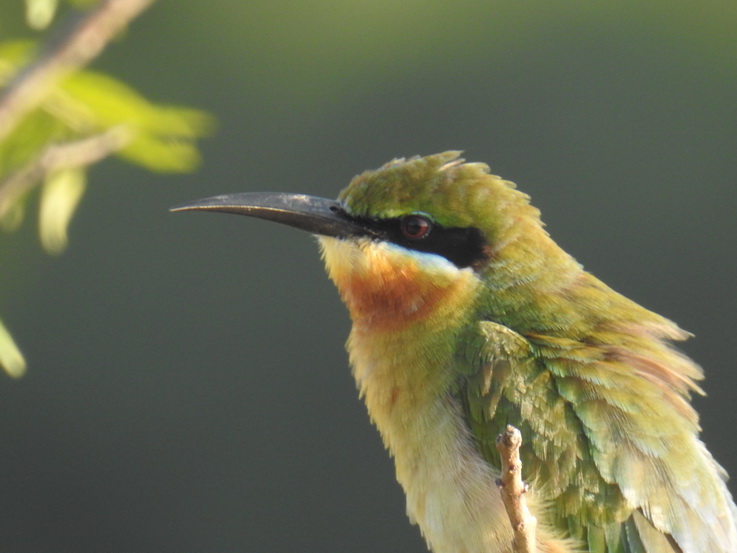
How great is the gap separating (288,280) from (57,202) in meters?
3.36

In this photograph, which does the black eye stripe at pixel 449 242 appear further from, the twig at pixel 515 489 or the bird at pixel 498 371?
the twig at pixel 515 489

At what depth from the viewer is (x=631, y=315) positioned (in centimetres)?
217

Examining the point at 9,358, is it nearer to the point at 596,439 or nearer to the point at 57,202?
the point at 57,202

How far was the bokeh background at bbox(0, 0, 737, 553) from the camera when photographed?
462 centimetres

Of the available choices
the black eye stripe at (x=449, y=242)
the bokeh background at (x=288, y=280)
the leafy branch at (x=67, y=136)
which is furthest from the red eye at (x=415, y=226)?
the bokeh background at (x=288, y=280)

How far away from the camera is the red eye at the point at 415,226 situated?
7.26ft

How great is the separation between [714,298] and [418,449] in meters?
2.92

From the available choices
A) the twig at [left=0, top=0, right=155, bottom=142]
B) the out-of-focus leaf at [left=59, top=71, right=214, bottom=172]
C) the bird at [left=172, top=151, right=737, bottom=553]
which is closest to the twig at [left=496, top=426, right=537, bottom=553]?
the bird at [left=172, top=151, right=737, bottom=553]

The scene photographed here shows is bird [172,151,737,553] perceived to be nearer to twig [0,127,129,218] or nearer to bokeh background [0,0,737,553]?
twig [0,127,129,218]

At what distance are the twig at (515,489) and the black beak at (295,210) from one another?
2.79ft

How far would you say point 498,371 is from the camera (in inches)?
78.5

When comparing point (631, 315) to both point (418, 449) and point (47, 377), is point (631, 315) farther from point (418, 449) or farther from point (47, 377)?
point (47, 377)

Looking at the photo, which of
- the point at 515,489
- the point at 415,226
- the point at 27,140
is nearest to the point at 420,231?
the point at 415,226

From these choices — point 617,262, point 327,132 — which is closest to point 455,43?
point 327,132
